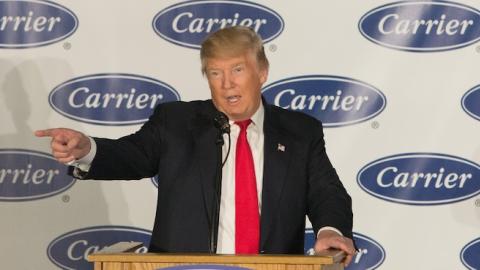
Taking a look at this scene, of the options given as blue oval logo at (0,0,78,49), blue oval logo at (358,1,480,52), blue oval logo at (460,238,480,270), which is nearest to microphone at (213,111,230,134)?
blue oval logo at (358,1,480,52)

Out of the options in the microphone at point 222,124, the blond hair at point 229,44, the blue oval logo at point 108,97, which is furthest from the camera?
the blue oval logo at point 108,97

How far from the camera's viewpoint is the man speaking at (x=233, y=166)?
10.2 feet

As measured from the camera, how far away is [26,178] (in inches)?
180

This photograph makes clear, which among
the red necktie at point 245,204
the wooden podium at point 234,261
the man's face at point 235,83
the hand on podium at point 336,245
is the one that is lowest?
the wooden podium at point 234,261

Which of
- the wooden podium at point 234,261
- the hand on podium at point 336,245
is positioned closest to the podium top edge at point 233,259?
the wooden podium at point 234,261

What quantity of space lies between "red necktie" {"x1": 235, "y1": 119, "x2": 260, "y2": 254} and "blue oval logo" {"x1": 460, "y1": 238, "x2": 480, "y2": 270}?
1.66 m

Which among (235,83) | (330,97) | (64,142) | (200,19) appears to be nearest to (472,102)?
(330,97)

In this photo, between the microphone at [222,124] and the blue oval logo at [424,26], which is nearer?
the microphone at [222,124]

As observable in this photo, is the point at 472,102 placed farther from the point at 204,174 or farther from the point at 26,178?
the point at 26,178

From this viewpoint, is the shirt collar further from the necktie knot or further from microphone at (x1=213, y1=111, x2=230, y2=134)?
microphone at (x1=213, y1=111, x2=230, y2=134)

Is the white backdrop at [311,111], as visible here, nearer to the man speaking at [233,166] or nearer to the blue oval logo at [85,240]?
the blue oval logo at [85,240]

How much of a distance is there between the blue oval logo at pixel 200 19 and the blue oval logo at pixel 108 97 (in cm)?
24

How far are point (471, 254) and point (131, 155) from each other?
1942 millimetres

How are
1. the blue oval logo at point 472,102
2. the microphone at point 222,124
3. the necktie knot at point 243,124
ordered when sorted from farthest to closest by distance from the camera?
the blue oval logo at point 472,102, the necktie knot at point 243,124, the microphone at point 222,124
